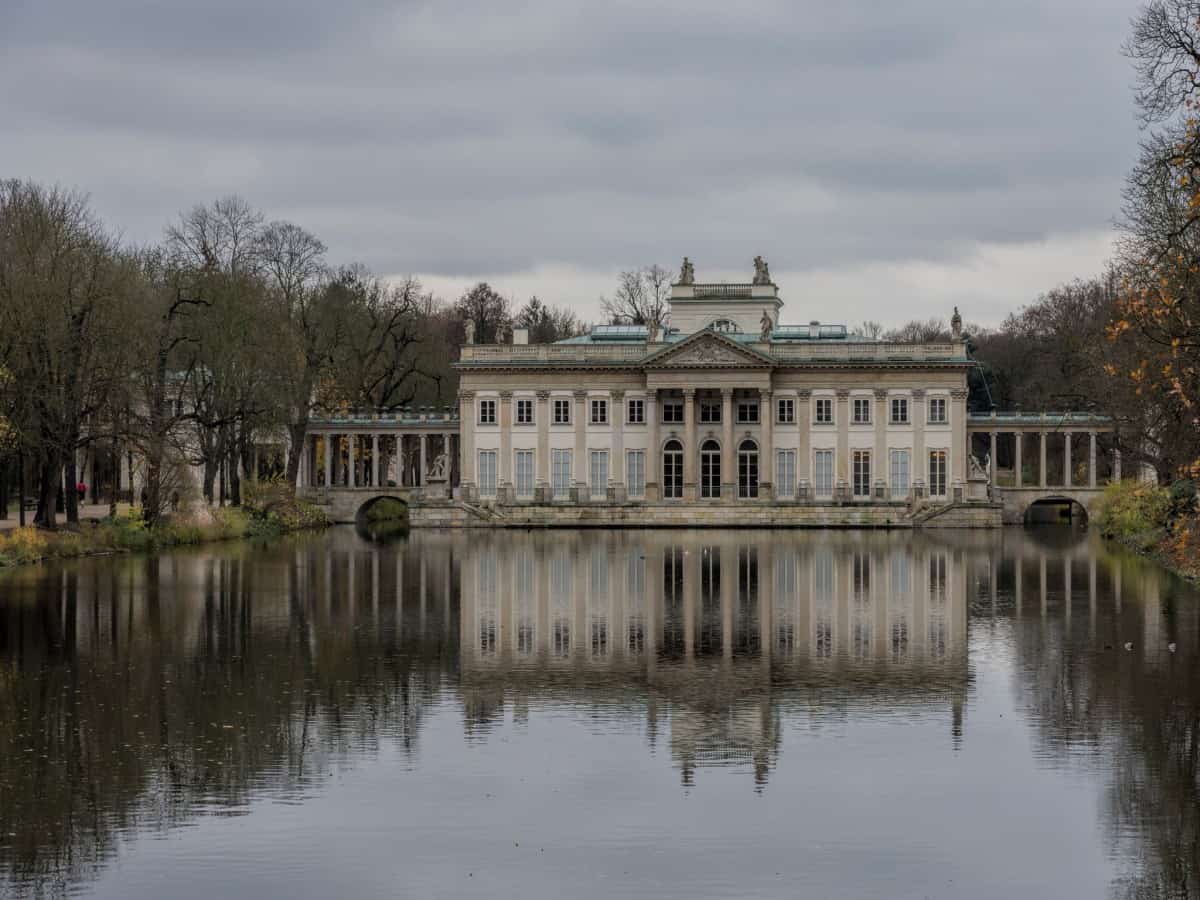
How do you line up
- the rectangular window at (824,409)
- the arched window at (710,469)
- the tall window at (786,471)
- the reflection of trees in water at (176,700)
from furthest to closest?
1. the arched window at (710,469)
2. the tall window at (786,471)
3. the rectangular window at (824,409)
4. the reflection of trees in water at (176,700)

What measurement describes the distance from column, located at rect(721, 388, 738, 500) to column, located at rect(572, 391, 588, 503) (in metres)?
6.41

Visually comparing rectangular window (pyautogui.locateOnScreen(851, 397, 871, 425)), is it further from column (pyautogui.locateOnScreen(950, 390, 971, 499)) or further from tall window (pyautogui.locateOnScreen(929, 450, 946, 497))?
column (pyautogui.locateOnScreen(950, 390, 971, 499))

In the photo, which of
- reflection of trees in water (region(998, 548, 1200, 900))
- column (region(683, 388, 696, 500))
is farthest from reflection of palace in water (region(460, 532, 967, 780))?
column (region(683, 388, 696, 500))

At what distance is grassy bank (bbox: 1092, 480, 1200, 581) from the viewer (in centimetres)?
4034

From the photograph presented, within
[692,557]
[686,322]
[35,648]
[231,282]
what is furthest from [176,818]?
[686,322]

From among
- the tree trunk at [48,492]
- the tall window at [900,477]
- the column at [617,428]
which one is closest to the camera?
the tree trunk at [48,492]

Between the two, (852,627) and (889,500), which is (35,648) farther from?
(889,500)

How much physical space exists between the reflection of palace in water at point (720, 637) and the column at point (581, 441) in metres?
28.0

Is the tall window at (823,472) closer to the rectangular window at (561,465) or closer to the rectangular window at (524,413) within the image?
the rectangular window at (561,465)

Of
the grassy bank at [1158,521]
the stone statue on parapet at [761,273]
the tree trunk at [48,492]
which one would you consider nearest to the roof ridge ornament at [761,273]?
the stone statue on parapet at [761,273]

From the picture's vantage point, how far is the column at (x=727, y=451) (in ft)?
255

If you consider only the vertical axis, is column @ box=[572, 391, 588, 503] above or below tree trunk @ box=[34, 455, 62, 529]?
above

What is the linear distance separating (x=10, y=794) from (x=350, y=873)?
440 centimetres

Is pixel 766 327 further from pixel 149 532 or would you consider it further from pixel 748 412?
pixel 149 532
